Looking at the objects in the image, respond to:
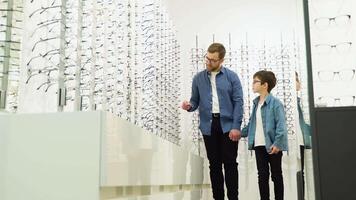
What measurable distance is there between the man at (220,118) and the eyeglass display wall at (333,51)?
7.64 feet

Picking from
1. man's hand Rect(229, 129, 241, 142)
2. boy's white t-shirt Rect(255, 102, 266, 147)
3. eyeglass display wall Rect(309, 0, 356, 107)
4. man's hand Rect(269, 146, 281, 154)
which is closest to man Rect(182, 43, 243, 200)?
man's hand Rect(229, 129, 241, 142)

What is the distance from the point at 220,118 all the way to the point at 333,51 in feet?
8.24

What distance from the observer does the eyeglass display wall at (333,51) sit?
109 cm

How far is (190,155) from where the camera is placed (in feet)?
13.5

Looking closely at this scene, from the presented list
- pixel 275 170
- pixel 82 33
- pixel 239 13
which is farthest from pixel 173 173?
pixel 239 13

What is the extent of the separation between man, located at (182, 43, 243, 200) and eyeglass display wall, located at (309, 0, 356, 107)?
91.7 inches

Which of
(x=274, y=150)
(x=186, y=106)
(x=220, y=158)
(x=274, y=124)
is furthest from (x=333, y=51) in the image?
(x=186, y=106)

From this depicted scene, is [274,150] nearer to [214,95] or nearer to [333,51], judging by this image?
[214,95]

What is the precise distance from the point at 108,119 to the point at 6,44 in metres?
0.53

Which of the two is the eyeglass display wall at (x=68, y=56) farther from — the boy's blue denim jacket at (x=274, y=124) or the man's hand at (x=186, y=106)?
the boy's blue denim jacket at (x=274, y=124)

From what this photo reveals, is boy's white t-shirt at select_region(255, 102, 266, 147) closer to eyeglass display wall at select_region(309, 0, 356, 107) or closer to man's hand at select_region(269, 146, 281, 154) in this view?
man's hand at select_region(269, 146, 281, 154)

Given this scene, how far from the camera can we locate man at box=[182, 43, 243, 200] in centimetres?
356

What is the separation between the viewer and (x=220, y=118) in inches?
144

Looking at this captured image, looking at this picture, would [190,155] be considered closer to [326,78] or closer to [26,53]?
[26,53]
